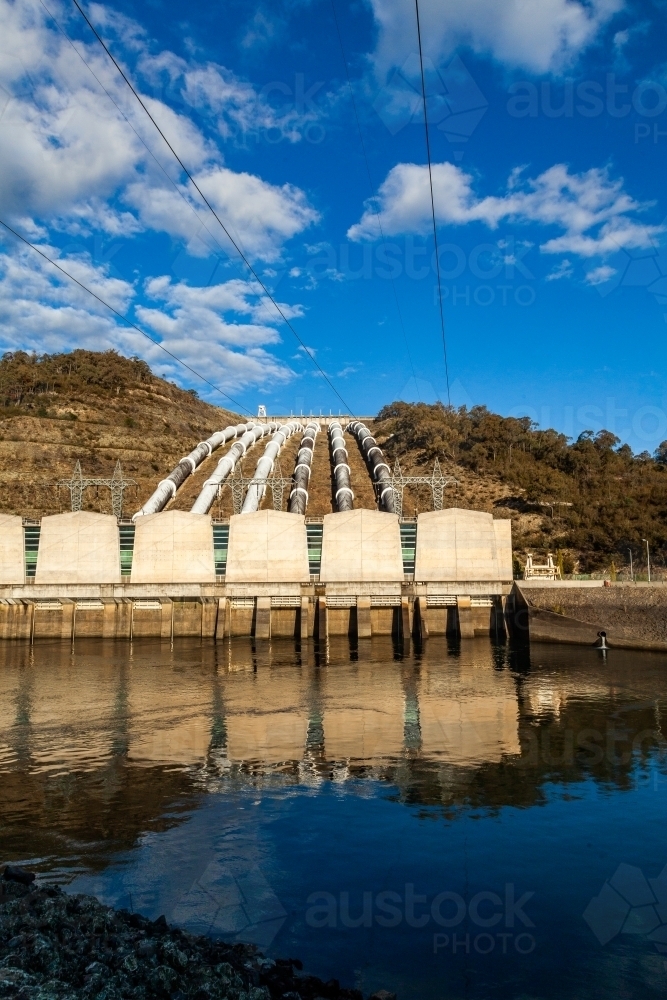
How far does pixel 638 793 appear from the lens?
16.3 metres

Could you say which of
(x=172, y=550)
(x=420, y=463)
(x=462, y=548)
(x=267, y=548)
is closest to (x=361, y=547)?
(x=267, y=548)

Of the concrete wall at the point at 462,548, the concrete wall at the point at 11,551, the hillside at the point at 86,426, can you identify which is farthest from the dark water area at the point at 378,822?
the hillside at the point at 86,426

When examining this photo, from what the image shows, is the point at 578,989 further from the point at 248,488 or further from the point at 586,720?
the point at 248,488

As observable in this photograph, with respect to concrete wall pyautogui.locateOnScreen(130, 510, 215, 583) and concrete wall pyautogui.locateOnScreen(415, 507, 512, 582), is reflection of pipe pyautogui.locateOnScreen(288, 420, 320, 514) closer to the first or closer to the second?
concrete wall pyautogui.locateOnScreen(130, 510, 215, 583)

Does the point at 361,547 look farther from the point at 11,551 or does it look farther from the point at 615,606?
the point at 11,551

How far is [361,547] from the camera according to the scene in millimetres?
47125

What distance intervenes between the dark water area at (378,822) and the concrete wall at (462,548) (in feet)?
57.7

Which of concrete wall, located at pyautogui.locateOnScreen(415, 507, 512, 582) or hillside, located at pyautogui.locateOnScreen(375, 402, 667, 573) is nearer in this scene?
concrete wall, located at pyautogui.locateOnScreen(415, 507, 512, 582)

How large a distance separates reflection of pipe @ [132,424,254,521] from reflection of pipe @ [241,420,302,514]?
6261 mm

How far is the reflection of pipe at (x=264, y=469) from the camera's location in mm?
60469

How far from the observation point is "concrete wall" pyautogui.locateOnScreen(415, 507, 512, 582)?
46906mm

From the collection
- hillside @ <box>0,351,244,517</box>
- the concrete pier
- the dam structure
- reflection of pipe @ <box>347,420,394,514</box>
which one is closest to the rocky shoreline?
the dam structure

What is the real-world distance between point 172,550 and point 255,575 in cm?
592

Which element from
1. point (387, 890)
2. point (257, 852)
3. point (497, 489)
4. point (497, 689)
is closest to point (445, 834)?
point (387, 890)
